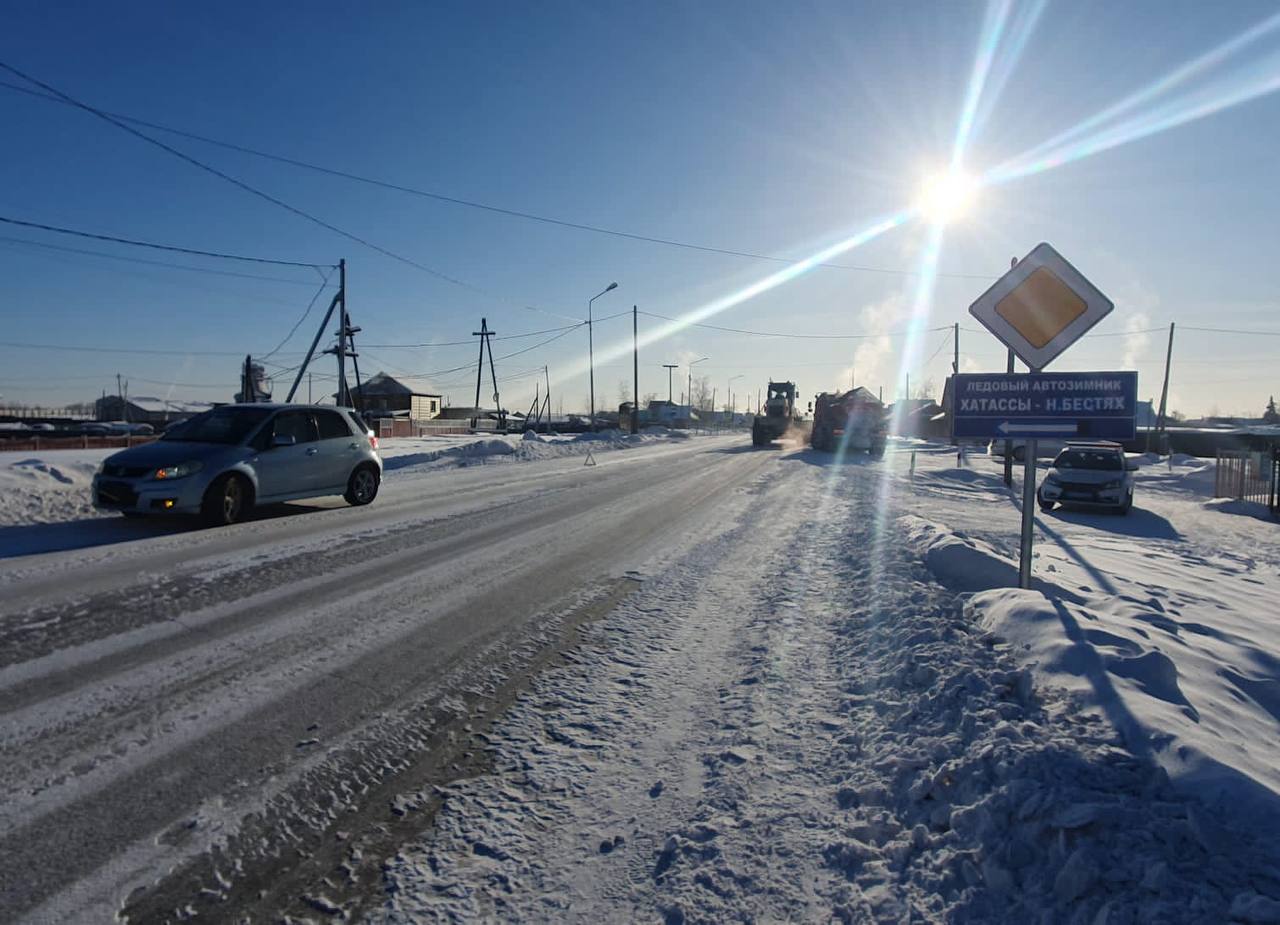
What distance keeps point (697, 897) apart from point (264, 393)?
4603cm

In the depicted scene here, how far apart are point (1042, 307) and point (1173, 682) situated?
113 inches

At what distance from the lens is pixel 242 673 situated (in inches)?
156

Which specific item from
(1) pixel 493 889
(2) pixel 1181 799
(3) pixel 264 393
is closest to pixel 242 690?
(1) pixel 493 889

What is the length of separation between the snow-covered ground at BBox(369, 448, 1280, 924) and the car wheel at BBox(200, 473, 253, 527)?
6149mm

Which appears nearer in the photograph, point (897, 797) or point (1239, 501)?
point (897, 797)

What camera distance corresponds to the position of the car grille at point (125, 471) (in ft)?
26.6

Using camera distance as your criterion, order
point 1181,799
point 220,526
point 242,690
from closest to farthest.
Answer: point 1181,799 → point 242,690 → point 220,526

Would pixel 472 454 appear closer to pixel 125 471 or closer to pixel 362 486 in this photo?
pixel 362 486

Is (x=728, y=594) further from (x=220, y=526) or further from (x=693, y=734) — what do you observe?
(x=220, y=526)

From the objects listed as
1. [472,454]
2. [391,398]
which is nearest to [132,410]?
[391,398]

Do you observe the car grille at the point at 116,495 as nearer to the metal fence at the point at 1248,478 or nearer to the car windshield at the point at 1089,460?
the car windshield at the point at 1089,460

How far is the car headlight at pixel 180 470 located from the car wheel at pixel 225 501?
0.89 ft

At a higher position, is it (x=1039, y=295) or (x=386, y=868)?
(x=1039, y=295)

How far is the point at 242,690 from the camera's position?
3721 mm
